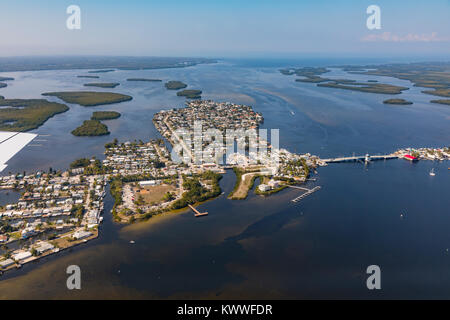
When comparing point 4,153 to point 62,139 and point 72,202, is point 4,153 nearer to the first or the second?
point 62,139

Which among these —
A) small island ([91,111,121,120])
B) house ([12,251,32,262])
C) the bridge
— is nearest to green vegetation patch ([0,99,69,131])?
small island ([91,111,121,120])

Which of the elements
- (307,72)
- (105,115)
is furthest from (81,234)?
(307,72)

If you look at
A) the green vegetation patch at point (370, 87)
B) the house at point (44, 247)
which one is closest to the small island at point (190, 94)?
the green vegetation patch at point (370, 87)

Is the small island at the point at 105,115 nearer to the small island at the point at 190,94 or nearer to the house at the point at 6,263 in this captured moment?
the small island at the point at 190,94

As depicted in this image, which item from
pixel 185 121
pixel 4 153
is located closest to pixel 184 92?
pixel 185 121

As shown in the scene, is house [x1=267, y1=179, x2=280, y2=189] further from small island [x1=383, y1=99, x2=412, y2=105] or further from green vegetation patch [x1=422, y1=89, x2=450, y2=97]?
green vegetation patch [x1=422, y1=89, x2=450, y2=97]
